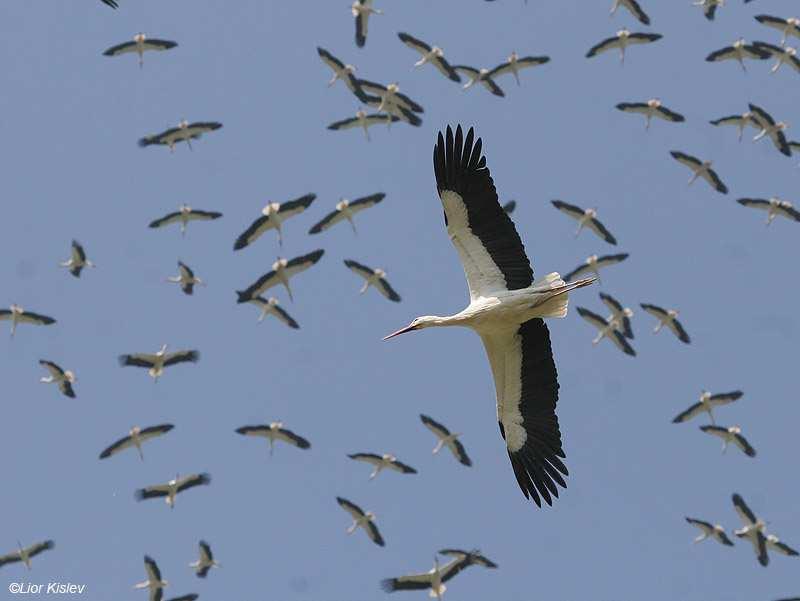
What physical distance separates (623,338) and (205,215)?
34.1 feet

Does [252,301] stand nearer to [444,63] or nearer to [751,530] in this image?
[444,63]

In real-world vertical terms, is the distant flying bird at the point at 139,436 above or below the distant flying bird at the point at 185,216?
below

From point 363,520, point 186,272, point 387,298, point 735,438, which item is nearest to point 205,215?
point 186,272

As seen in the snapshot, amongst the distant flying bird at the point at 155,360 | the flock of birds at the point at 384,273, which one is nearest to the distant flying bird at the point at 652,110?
the flock of birds at the point at 384,273

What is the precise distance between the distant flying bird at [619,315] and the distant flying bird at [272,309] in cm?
724

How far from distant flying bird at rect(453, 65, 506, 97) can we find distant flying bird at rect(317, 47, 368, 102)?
2.73 m

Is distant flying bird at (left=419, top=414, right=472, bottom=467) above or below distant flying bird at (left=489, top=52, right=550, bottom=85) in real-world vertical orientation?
below

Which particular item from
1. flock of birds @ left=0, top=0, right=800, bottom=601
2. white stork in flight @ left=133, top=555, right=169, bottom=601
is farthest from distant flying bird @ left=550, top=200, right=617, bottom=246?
white stork in flight @ left=133, top=555, right=169, bottom=601

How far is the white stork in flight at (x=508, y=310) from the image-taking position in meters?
20.0

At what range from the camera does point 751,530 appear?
35812 mm

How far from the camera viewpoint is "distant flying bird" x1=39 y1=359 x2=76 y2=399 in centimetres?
3606

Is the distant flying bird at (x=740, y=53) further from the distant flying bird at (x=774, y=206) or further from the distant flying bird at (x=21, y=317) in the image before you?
the distant flying bird at (x=21, y=317)

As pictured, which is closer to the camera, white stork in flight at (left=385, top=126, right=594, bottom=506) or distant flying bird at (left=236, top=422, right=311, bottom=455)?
white stork in flight at (left=385, top=126, right=594, bottom=506)

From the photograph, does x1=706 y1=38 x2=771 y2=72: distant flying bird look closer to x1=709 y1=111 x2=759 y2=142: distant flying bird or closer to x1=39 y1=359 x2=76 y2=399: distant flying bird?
x1=709 y1=111 x2=759 y2=142: distant flying bird
